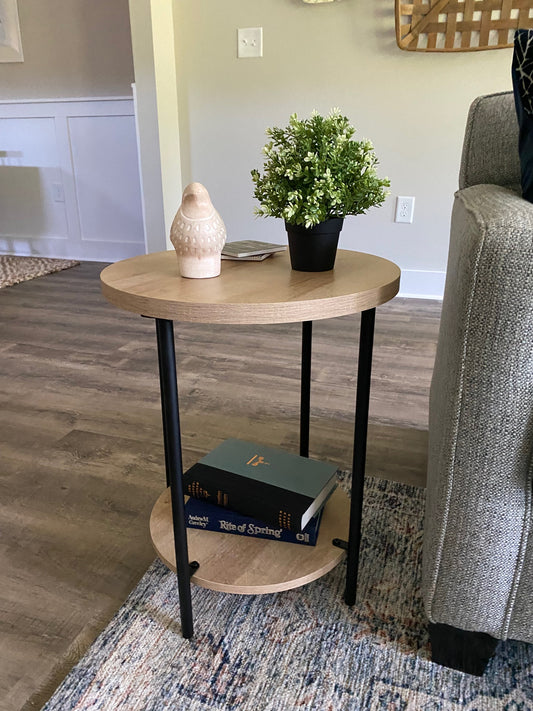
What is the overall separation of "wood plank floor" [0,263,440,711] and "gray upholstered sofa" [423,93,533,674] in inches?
20.4

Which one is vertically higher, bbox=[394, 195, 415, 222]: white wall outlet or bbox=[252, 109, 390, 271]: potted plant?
bbox=[252, 109, 390, 271]: potted plant

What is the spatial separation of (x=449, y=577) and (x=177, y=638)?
1.36ft

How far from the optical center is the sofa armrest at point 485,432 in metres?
0.60

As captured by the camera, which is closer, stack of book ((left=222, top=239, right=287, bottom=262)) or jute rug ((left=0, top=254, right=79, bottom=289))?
stack of book ((left=222, top=239, right=287, bottom=262))

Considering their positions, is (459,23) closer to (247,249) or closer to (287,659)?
(247,249)

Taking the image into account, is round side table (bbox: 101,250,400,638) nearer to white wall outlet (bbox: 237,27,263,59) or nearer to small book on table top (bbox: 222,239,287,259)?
small book on table top (bbox: 222,239,287,259)

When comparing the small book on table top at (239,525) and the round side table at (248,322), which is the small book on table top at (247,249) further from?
the small book on table top at (239,525)

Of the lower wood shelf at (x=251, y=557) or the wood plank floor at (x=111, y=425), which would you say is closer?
the lower wood shelf at (x=251, y=557)

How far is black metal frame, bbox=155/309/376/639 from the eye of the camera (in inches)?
28.1

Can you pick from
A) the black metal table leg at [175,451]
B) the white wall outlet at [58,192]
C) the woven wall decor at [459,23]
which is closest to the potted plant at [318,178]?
the black metal table leg at [175,451]

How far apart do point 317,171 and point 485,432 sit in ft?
1.29

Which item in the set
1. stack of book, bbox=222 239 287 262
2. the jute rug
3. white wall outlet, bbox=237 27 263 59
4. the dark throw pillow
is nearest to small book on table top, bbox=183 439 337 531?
stack of book, bbox=222 239 287 262

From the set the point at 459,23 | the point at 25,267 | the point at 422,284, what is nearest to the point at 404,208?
the point at 422,284

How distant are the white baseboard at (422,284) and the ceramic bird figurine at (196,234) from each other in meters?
2.02
